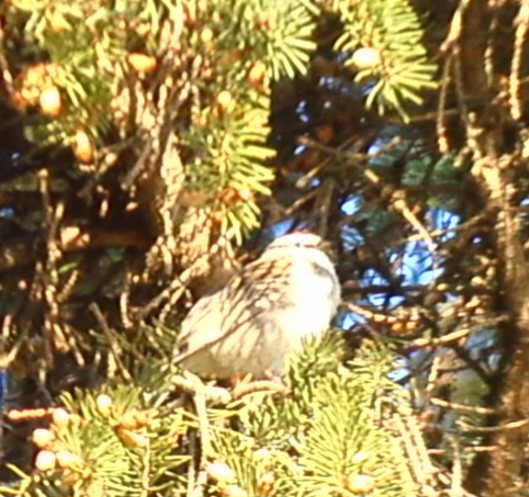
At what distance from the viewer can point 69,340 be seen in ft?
2.68

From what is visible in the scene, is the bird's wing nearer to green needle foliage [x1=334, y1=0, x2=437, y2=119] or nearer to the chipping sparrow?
the chipping sparrow

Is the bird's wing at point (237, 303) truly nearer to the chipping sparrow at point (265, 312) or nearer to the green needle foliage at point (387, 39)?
the chipping sparrow at point (265, 312)

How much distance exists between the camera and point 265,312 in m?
0.85

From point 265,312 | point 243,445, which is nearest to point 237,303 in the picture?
point 265,312

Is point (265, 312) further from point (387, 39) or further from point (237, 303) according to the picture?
point (387, 39)

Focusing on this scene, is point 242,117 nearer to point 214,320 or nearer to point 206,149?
point 206,149

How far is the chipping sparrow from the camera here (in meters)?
0.81

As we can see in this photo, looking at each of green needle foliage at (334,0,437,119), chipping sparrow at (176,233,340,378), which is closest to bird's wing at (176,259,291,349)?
chipping sparrow at (176,233,340,378)

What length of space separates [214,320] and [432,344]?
12cm

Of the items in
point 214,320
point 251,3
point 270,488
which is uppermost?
point 251,3

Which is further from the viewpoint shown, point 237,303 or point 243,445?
point 237,303

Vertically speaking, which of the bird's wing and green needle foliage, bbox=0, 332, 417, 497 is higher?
the bird's wing

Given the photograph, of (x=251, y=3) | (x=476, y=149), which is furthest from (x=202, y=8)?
(x=476, y=149)

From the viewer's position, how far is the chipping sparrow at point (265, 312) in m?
0.81
